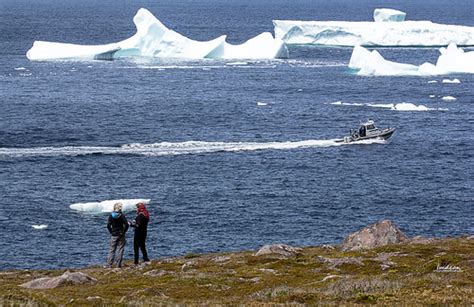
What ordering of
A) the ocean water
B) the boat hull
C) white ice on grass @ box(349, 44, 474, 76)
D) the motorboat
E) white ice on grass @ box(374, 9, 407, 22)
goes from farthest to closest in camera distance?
white ice on grass @ box(374, 9, 407, 22)
white ice on grass @ box(349, 44, 474, 76)
the boat hull
the motorboat
the ocean water

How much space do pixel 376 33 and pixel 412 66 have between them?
2946 centimetres

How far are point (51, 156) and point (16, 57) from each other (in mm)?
76635

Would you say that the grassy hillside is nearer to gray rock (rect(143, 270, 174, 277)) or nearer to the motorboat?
gray rock (rect(143, 270, 174, 277))

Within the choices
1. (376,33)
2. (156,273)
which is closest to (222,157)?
(156,273)

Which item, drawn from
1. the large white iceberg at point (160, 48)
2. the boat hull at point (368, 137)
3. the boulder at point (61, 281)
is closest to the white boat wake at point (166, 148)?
the boat hull at point (368, 137)

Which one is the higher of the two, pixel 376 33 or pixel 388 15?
pixel 388 15

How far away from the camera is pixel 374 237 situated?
33.3m

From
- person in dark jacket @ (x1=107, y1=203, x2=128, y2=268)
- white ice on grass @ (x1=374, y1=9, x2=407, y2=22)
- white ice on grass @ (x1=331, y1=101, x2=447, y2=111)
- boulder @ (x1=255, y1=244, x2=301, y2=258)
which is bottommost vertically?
white ice on grass @ (x1=331, y1=101, x2=447, y2=111)

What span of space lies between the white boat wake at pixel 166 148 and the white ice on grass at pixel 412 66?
4462 cm

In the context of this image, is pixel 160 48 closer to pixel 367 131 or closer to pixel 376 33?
pixel 376 33

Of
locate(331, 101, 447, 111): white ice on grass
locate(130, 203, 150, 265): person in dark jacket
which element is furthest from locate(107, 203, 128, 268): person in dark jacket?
locate(331, 101, 447, 111): white ice on grass

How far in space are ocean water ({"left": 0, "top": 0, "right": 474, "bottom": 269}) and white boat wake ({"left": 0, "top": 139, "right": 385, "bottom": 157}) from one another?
0.52ft

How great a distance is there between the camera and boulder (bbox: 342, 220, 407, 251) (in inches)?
1306

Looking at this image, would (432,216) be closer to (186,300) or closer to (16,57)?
(186,300)
